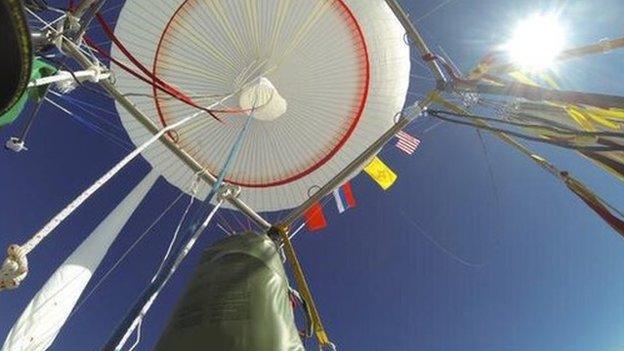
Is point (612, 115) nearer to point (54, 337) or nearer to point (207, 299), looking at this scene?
point (207, 299)

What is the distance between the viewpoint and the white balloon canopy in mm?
9344

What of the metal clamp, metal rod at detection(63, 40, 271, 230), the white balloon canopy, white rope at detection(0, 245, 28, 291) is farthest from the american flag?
white rope at detection(0, 245, 28, 291)

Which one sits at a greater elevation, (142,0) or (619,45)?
(142,0)

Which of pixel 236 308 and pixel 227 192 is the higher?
pixel 227 192

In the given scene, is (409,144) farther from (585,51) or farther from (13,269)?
(13,269)

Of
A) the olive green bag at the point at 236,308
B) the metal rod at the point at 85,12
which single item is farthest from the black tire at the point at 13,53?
the metal rod at the point at 85,12

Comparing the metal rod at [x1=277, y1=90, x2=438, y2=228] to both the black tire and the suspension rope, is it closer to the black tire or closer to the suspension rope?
the suspension rope

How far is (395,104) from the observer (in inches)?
401

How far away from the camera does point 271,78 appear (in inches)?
398

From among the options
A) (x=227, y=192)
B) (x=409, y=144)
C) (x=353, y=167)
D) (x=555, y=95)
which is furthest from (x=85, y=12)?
(x=409, y=144)

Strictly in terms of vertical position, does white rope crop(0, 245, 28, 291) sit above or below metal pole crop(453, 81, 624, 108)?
below

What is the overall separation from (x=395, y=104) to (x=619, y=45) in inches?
257

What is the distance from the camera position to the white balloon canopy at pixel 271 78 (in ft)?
30.7

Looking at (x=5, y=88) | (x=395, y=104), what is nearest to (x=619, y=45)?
(x=5, y=88)
